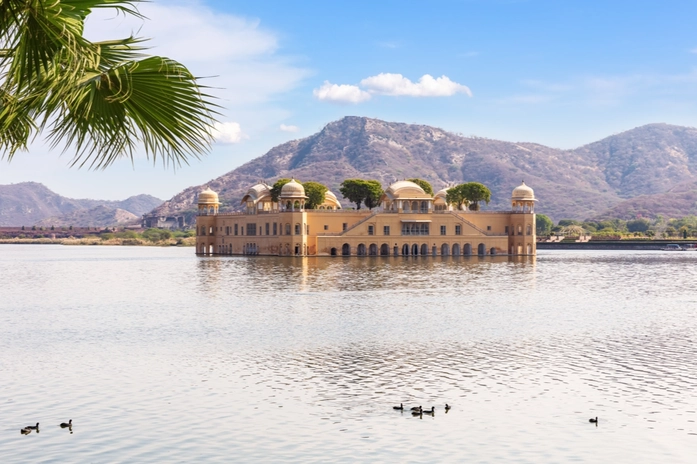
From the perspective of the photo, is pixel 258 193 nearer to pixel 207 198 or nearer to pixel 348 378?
pixel 207 198

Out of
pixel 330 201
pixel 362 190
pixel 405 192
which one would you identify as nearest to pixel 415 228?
pixel 405 192

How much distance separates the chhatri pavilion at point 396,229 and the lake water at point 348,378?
5689 centimetres

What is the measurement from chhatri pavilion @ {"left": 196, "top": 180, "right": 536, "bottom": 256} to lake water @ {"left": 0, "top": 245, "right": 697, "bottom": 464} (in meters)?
56.9

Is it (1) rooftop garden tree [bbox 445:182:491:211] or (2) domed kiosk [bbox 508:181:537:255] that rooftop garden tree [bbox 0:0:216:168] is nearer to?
(2) domed kiosk [bbox 508:181:537:255]

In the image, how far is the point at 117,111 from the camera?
8.05 meters

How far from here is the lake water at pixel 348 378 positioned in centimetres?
1544

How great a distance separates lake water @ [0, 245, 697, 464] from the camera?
15.4 metres

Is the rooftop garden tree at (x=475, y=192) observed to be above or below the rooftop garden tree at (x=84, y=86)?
above

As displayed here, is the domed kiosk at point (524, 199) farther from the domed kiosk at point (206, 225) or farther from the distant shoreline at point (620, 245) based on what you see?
the domed kiosk at point (206, 225)

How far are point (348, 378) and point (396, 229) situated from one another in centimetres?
8281

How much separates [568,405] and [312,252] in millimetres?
85764

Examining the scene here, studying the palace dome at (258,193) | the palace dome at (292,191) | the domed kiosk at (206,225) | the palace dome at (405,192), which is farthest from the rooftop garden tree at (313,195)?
the palace dome at (405,192)

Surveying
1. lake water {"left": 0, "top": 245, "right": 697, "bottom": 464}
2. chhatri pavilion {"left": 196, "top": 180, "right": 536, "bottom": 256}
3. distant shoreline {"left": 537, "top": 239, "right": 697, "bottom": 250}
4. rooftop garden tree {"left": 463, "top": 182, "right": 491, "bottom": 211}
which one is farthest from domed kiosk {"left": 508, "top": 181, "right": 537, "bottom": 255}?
lake water {"left": 0, "top": 245, "right": 697, "bottom": 464}

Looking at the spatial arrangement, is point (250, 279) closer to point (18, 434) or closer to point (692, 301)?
point (692, 301)
